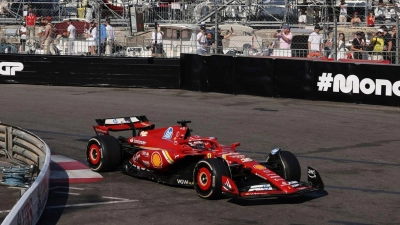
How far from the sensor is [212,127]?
49.0 ft

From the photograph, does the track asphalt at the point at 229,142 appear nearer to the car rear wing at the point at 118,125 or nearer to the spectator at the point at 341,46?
the car rear wing at the point at 118,125

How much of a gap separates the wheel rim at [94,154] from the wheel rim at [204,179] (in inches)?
78.1

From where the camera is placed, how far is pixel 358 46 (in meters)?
19.2

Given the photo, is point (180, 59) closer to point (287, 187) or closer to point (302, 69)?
point (302, 69)

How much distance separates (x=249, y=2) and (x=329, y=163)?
14.7 meters

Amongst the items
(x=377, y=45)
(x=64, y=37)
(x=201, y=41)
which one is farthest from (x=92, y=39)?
(x=377, y=45)

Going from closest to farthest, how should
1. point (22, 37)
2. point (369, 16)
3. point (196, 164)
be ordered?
point (196, 164) → point (369, 16) → point (22, 37)

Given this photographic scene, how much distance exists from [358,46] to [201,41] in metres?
4.50

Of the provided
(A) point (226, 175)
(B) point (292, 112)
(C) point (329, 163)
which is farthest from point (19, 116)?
(A) point (226, 175)

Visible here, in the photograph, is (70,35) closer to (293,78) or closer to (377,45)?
(293,78)

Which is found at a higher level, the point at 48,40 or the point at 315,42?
the point at 48,40

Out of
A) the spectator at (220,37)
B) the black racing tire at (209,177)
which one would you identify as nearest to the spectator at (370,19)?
the spectator at (220,37)

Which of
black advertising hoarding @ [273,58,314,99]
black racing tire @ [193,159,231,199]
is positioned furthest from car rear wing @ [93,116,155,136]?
black advertising hoarding @ [273,58,314,99]

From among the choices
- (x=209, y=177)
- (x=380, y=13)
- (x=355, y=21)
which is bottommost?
(x=209, y=177)
